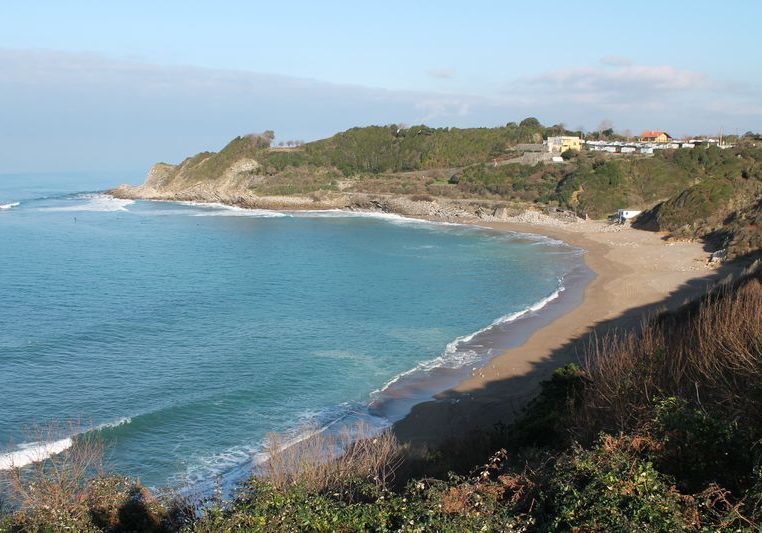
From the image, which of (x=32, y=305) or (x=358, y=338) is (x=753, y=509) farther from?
(x=32, y=305)

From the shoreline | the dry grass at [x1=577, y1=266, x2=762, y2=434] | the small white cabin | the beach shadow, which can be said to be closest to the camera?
the dry grass at [x1=577, y1=266, x2=762, y2=434]

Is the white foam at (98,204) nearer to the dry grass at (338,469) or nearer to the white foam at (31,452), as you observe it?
the white foam at (31,452)

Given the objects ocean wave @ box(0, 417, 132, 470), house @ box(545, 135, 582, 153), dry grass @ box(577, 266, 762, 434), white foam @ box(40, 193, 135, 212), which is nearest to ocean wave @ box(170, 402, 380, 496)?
ocean wave @ box(0, 417, 132, 470)

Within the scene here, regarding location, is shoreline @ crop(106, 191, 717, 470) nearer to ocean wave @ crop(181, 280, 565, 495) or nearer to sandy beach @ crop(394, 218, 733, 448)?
sandy beach @ crop(394, 218, 733, 448)

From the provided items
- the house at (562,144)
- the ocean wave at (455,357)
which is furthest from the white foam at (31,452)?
the house at (562,144)

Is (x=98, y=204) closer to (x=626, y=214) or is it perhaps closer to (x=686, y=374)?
(x=626, y=214)

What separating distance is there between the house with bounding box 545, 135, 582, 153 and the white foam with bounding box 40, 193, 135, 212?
57242 mm

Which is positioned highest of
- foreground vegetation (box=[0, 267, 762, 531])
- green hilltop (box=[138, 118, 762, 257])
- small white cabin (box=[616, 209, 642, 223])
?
green hilltop (box=[138, 118, 762, 257])

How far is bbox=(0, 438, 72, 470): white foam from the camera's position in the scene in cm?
1630

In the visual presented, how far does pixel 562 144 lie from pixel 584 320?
7045 centimetres

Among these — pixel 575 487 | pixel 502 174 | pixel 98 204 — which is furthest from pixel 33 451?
pixel 98 204

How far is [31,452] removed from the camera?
55.6ft

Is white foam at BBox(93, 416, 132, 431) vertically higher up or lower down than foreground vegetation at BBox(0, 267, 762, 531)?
lower down

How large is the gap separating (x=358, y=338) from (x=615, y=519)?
2088cm
